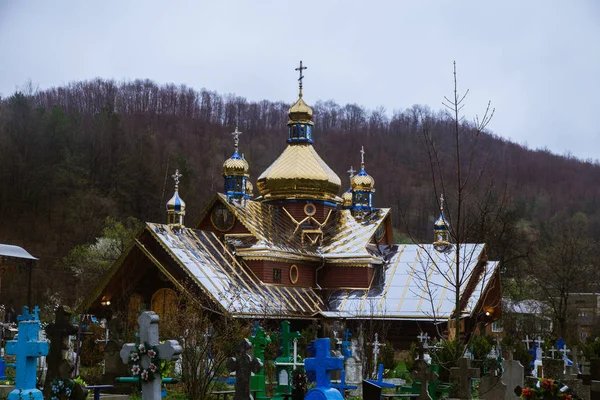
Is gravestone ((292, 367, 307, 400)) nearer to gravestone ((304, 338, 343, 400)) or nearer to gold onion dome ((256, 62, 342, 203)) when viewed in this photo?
gravestone ((304, 338, 343, 400))

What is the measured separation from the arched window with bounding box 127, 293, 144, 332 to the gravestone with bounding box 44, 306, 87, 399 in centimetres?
1309

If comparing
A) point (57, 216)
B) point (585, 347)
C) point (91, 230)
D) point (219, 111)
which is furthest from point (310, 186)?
point (219, 111)

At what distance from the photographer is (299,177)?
36781 mm

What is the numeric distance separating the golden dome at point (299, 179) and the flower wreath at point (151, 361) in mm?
25170

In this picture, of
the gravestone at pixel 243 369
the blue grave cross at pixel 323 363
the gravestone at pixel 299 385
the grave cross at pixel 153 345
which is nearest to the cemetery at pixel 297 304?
the gravestone at pixel 299 385

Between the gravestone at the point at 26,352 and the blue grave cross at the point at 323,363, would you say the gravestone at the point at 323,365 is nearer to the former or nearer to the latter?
the blue grave cross at the point at 323,363

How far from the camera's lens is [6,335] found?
26406 millimetres

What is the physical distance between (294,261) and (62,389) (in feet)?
73.6

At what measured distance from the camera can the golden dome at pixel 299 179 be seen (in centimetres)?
3678

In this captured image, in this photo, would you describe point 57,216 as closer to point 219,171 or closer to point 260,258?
point 219,171

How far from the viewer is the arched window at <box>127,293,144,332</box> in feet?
85.9

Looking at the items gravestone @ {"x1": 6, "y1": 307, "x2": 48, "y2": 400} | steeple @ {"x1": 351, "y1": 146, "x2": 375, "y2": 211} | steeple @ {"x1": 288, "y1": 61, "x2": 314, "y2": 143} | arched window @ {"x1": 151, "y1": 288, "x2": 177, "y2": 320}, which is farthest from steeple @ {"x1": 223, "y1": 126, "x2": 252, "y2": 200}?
gravestone @ {"x1": 6, "y1": 307, "x2": 48, "y2": 400}

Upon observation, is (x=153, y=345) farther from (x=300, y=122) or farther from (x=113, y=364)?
(x=300, y=122)

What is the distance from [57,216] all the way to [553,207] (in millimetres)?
47802
